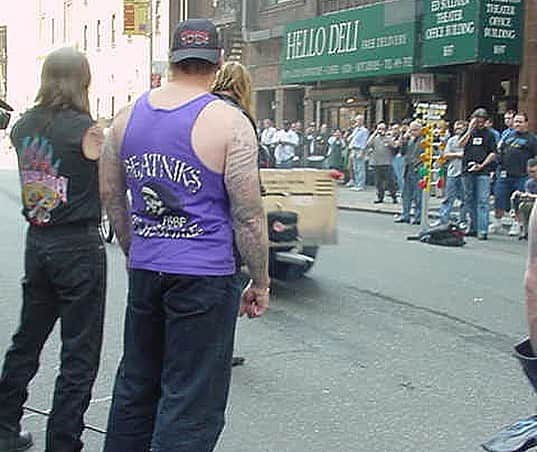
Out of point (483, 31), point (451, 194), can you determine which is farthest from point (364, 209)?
point (483, 31)

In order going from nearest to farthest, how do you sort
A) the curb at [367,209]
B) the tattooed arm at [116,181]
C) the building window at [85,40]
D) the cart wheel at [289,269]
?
the tattooed arm at [116,181]
the cart wheel at [289,269]
the curb at [367,209]
the building window at [85,40]

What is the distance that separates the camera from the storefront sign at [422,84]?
75.7ft

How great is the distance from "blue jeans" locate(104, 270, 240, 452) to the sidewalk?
1534 centimetres

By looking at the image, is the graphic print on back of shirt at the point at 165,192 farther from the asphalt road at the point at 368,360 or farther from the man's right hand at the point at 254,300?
the asphalt road at the point at 368,360

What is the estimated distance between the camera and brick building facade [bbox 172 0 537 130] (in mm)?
21609

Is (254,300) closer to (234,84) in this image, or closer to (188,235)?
(188,235)

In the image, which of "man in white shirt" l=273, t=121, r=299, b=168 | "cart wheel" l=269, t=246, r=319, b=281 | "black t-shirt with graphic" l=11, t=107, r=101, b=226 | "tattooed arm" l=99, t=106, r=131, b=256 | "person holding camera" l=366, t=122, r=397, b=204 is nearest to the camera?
"tattooed arm" l=99, t=106, r=131, b=256

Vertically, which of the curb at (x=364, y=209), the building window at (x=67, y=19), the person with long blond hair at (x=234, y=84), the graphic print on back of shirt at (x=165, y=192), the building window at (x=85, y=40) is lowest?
the curb at (x=364, y=209)

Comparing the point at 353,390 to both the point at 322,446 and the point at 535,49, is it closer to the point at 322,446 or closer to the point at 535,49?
the point at 322,446

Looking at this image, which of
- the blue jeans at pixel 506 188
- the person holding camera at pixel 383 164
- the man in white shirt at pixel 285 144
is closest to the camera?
the blue jeans at pixel 506 188

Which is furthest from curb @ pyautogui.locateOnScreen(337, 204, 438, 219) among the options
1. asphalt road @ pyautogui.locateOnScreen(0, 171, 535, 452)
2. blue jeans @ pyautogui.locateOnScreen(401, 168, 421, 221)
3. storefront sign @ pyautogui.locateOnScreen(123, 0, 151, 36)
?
storefront sign @ pyautogui.locateOnScreen(123, 0, 151, 36)

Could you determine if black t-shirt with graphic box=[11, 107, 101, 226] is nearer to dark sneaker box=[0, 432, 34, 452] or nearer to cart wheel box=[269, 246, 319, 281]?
dark sneaker box=[0, 432, 34, 452]

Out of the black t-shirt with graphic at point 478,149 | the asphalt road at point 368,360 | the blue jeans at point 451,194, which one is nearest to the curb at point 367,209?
the blue jeans at point 451,194

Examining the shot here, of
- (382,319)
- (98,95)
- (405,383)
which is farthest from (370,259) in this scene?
(98,95)
